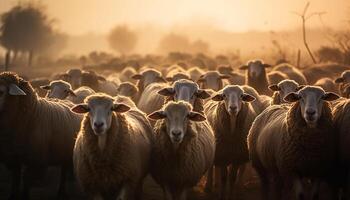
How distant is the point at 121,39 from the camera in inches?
3684

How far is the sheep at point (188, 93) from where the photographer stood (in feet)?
29.1

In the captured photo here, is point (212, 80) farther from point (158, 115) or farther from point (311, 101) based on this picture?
point (311, 101)

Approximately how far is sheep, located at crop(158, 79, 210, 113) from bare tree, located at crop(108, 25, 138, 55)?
85297mm

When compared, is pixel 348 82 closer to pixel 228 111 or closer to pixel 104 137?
pixel 228 111

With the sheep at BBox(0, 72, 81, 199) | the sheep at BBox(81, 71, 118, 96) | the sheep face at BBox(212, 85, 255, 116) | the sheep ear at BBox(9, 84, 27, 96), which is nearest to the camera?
the sheep ear at BBox(9, 84, 27, 96)

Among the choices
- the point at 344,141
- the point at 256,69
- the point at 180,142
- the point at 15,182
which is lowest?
the point at 15,182

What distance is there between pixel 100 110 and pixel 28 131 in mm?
2259

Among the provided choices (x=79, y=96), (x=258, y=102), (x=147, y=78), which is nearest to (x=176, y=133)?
(x=258, y=102)

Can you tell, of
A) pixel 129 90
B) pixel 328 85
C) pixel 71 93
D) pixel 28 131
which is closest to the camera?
pixel 28 131

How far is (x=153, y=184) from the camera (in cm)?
992

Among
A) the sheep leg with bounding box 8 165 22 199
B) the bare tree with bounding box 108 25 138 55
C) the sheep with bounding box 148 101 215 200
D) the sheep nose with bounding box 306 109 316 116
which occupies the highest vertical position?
the bare tree with bounding box 108 25 138 55

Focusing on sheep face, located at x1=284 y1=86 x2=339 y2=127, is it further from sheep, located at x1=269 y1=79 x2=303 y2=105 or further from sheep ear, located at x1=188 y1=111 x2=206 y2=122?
sheep, located at x1=269 y1=79 x2=303 y2=105

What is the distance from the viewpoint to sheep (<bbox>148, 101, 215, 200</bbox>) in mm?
7211

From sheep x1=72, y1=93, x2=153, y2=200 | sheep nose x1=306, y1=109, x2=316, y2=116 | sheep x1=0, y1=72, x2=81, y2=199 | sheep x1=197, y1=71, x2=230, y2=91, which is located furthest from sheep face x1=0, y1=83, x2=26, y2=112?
sheep x1=197, y1=71, x2=230, y2=91
